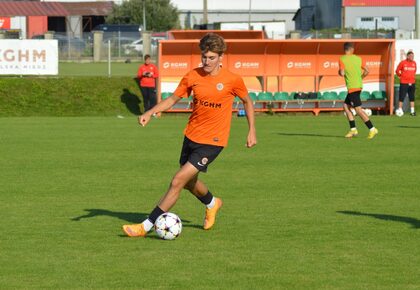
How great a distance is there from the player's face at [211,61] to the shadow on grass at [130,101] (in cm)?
2523

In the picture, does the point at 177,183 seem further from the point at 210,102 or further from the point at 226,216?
the point at 226,216

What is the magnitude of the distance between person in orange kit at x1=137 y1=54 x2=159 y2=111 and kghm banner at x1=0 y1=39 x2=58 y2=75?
20.3 feet

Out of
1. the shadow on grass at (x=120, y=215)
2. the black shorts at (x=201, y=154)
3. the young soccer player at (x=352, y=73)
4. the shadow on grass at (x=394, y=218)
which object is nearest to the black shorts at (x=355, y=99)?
the young soccer player at (x=352, y=73)

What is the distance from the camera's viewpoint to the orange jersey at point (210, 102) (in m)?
10.5

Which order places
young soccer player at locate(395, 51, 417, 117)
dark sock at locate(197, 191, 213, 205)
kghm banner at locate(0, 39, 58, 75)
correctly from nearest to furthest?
dark sock at locate(197, 191, 213, 205) < young soccer player at locate(395, 51, 417, 117) < kghm banner at locate(0, 39, 58, 75)

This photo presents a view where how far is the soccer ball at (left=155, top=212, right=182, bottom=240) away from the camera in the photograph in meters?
10.3

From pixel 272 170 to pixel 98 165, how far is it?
3.15 metres

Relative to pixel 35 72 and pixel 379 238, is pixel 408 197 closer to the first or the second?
pixel 379 238

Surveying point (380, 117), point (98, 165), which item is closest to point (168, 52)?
point (380, 117)

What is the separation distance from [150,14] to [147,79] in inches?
2697

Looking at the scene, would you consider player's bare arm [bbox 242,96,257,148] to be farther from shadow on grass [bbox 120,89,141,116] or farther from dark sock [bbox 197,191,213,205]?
shadow on grass [bbox 120,89,141,116]

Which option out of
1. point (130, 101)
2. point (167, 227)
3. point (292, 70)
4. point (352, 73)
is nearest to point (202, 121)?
point (167, 227)

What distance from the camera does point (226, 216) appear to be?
39.8 ft

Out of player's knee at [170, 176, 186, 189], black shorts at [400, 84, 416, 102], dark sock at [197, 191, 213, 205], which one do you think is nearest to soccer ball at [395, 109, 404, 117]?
black shorts at [400, 84, 416, 102]
